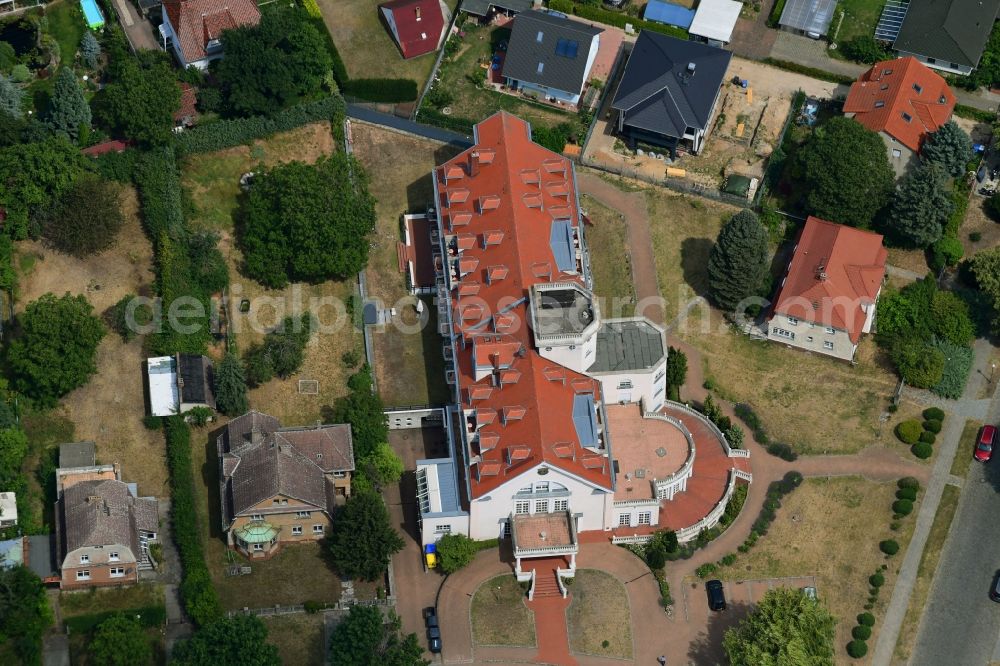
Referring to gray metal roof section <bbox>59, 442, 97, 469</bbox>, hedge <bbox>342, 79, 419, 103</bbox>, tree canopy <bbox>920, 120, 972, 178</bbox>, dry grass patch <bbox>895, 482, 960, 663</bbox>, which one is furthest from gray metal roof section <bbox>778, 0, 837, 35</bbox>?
gray metal roof section <bbox>59, 442, 97, 469</bbox>

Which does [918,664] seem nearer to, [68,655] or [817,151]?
[817,151]

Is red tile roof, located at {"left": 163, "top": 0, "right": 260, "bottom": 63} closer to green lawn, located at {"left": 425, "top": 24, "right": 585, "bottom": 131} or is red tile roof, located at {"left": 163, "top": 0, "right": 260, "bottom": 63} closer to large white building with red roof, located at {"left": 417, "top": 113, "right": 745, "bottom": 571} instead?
green lawn, located at {"left": 425, "top": 24, "right": 585, "bottom": 131}

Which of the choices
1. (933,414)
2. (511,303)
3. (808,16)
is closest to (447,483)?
(511,303)

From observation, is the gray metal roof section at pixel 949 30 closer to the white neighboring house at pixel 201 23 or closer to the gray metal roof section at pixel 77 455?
the white neighboring house at pixel 201 23

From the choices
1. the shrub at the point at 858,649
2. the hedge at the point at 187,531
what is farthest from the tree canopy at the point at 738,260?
the hedge at the point at 187,531

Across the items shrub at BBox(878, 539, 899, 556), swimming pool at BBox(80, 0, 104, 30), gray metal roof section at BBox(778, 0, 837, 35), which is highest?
gray metal roof section at BBox(778, 0, 837, 35)

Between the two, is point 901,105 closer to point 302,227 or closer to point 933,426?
point 933,426

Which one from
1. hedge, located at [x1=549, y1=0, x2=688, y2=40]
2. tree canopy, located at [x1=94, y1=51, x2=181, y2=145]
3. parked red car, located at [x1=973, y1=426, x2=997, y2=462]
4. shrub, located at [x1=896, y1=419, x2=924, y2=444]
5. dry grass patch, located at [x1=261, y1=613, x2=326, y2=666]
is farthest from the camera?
hedge, located at [x1=549, y1=0, x2=688, y2=40]
